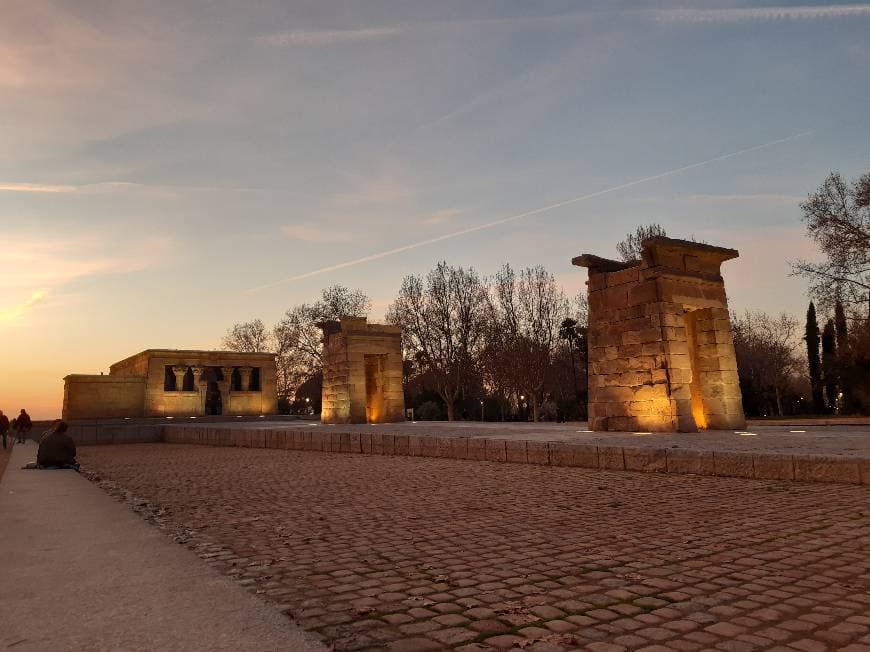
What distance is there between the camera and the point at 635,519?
591 centimetres

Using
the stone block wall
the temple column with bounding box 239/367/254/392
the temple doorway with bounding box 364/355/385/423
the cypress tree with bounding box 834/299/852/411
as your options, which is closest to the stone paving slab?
the temple doorway with bounding box 364/355/385/423

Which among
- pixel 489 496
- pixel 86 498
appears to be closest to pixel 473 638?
pixel 489 496

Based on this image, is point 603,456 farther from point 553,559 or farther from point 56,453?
point 56,453

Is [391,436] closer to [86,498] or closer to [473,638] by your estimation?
[86,498]

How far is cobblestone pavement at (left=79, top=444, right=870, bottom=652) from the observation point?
309cm

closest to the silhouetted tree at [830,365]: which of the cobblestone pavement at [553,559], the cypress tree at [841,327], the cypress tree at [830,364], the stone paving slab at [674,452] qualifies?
the cypress tree at [830,364]

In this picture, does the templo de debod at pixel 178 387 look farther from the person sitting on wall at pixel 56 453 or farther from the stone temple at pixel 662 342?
the stone temple at pixel 662 342

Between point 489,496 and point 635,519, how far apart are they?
2155 millimetres

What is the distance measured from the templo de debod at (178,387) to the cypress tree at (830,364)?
3560cm

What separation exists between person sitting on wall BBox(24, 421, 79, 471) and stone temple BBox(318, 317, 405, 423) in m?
12.6

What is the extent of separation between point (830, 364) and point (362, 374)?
1130 inches

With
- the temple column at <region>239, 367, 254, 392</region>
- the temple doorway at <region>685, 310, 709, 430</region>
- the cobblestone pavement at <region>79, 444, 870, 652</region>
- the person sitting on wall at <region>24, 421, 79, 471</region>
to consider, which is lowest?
the cobblestone pavement at <region>79, 444, 870, 652</region>

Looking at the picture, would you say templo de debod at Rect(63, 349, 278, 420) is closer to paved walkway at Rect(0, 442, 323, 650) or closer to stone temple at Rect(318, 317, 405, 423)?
stone temple at Rect(318, 317, 405, 423)

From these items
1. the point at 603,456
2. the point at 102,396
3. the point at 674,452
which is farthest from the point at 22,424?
the point at 674,452
